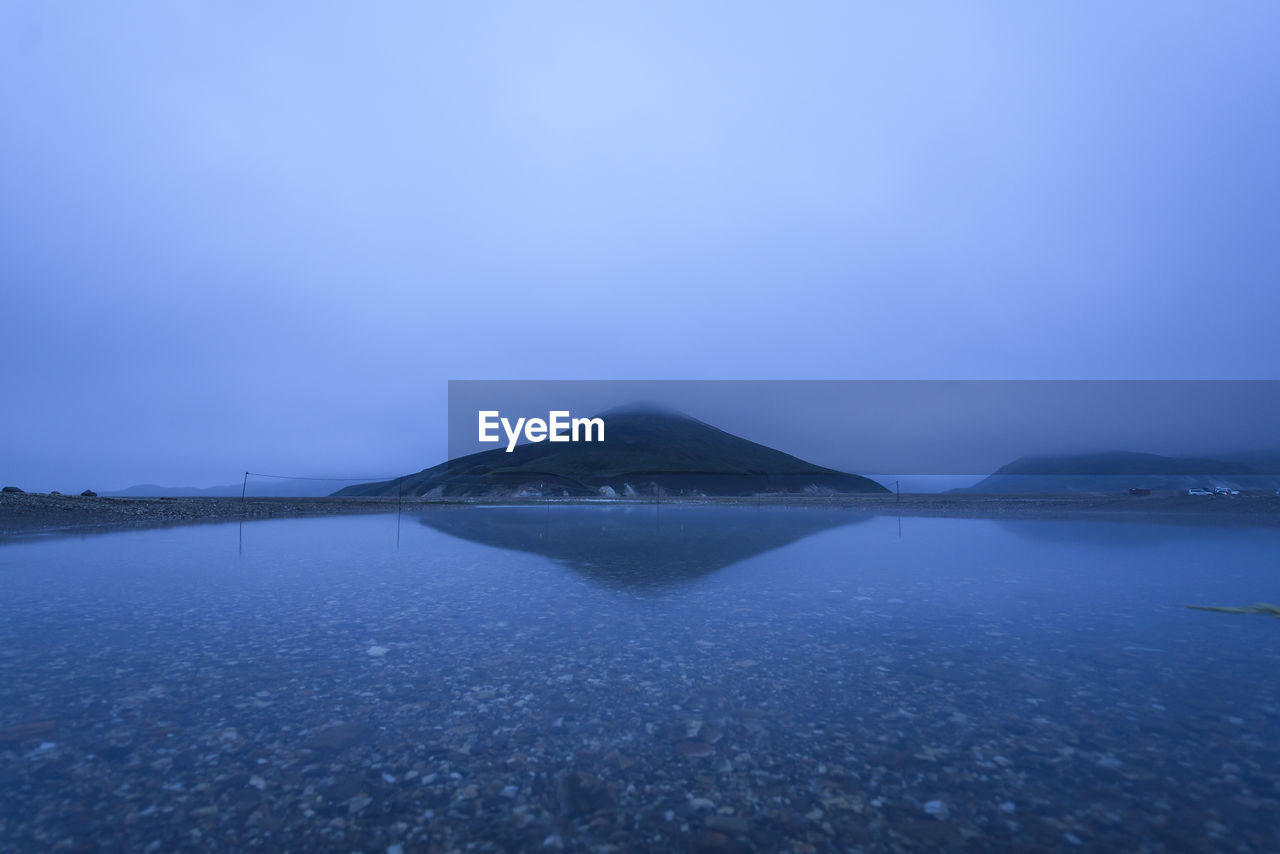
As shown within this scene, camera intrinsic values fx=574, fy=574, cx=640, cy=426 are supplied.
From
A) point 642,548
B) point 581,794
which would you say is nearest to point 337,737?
point 581,794

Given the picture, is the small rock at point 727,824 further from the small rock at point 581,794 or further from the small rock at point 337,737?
the small rock at point 337,737

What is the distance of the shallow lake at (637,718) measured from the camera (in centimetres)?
530

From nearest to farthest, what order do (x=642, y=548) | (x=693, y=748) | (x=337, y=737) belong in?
(x=693, y=748) < (x=337, y=737) < (x=642, y=548)

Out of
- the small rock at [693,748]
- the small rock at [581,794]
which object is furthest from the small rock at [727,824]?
the small rock at [693,748]

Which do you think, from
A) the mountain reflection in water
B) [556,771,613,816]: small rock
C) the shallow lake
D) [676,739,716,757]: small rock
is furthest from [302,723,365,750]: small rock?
the mountain reflection in water

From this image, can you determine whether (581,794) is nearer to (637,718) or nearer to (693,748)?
(693,748)

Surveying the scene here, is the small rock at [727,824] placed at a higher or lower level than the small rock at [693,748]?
lower

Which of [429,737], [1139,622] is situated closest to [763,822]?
[429,737]

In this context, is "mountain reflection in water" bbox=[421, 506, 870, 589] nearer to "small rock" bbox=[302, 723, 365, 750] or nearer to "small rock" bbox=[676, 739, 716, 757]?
"small rock" bbox=[676, 739, 716, 757]

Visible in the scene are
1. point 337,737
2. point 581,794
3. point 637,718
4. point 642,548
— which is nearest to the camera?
point 581,794

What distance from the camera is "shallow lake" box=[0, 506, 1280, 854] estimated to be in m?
5.30

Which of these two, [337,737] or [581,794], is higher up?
[337,737]

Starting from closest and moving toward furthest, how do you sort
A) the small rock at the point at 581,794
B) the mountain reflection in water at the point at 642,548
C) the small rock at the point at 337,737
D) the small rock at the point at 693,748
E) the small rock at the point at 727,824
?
the small rock at the point at 727,824
the small rock at the point at 581,794
the small rock at the point at 693,748
the small rock at the point at 337,737
the mountain reflection in water at the point at 642,548

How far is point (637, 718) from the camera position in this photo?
25.2ft
